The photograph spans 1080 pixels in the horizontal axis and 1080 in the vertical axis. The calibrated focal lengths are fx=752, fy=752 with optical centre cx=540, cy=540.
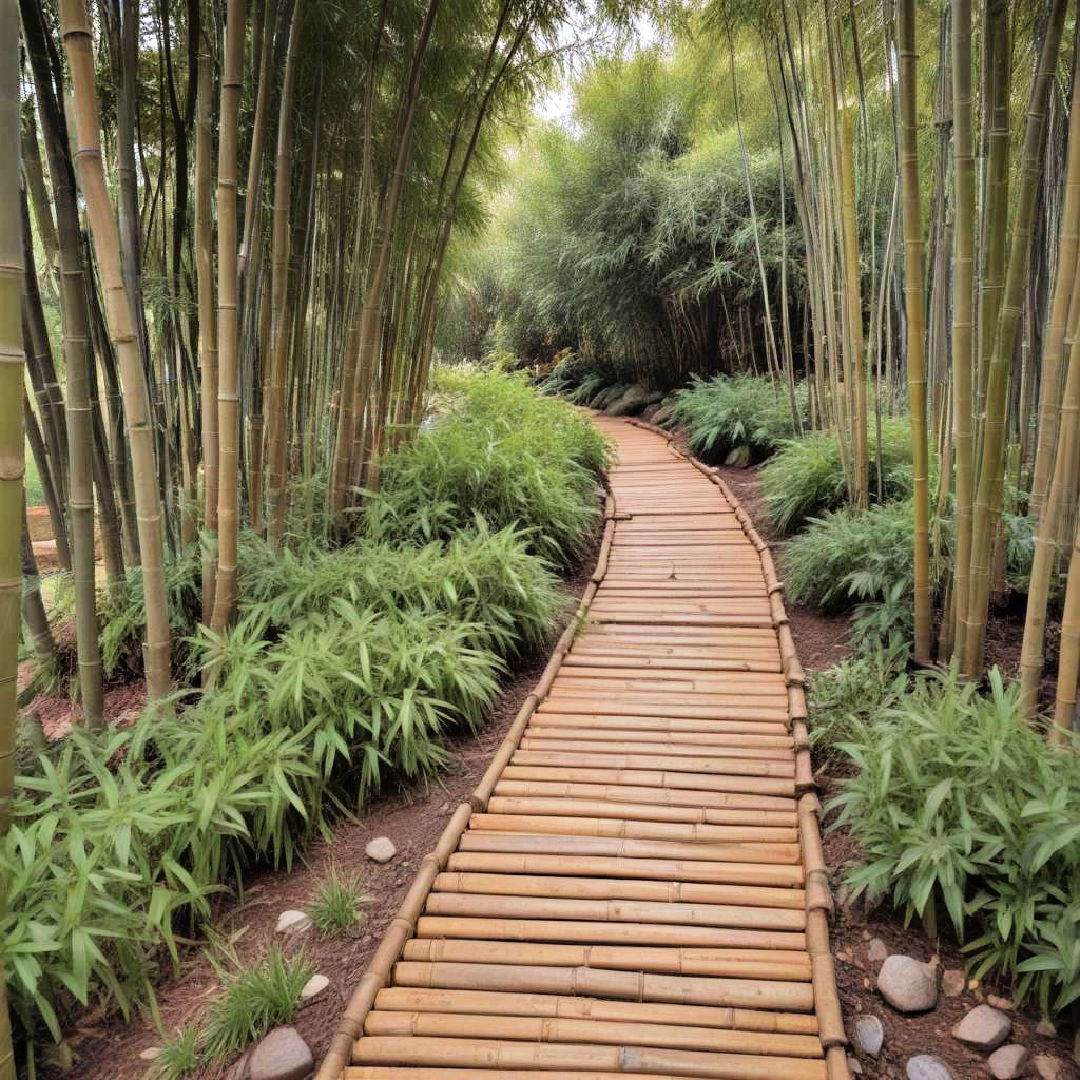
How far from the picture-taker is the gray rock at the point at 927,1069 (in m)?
1.07

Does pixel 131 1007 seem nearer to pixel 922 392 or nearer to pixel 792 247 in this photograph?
pixel 922 392

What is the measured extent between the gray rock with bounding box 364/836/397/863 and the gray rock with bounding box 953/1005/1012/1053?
1.07m

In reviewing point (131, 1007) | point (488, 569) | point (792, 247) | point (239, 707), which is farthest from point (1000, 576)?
point (792, 247)

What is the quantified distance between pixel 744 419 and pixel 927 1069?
4.35 m

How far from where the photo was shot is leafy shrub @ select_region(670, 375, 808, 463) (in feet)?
15.6

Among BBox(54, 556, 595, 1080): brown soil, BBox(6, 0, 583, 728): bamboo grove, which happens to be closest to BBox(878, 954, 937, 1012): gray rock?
BBox(54, 556, 595, 1080): brown soil

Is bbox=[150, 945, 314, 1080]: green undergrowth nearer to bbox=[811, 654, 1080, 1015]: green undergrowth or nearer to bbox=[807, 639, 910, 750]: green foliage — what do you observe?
bbox=[811, 654, 1080, 1015]: green undergrowth

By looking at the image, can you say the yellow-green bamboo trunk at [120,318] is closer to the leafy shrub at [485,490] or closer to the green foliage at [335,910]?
the green foliage at [335,910]

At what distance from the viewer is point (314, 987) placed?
127cm

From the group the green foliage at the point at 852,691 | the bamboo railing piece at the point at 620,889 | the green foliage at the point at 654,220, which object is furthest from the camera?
the green foliage at the point at 654,220

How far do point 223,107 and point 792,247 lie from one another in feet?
17.1

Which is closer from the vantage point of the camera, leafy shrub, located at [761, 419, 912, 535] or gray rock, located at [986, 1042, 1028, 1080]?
gray rock, located at [986, 1042, 1028, 1080]

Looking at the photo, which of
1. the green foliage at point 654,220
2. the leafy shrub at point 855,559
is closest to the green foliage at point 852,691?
the leafy shrub at point 855,559

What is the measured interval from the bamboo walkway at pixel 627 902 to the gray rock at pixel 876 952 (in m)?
0.08
